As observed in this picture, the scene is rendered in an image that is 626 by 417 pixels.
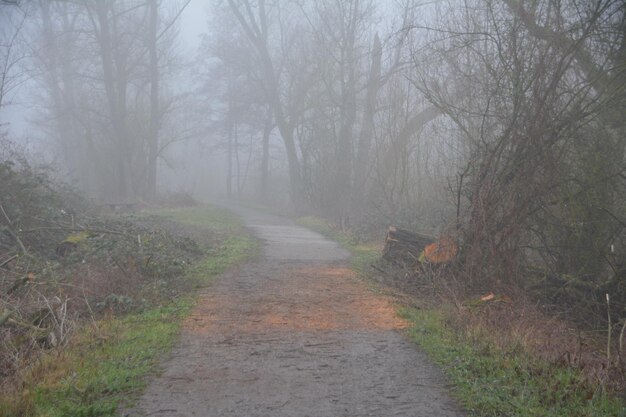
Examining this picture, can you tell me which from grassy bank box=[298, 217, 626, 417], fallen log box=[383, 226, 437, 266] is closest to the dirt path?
grassy bank box=[298, 217, 626, 417]

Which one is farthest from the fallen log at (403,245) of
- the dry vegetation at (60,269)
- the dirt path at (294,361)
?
the dry vegetation at (60,269)

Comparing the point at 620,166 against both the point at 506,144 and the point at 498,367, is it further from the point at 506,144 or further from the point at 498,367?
the point at 498,367

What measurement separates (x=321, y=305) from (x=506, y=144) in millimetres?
4058

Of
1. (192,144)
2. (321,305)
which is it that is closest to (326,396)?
(321,305)

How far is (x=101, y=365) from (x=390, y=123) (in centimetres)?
1719

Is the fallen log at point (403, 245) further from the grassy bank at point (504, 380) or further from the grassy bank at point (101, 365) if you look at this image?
the grassy bank at point (101, 365)

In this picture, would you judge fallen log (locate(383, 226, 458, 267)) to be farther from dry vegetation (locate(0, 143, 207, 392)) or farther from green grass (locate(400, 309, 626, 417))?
green grass (locate(400, 309, 626, 417))

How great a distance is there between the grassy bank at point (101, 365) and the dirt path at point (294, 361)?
22cm

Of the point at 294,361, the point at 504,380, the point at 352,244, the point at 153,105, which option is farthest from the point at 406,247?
the point at 153,105

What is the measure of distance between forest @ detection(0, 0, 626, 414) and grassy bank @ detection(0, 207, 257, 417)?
3.66 feet

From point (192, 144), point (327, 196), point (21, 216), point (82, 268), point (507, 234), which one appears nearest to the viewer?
point (507, 234)

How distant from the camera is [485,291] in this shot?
9164mm

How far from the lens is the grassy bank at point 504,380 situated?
15.3 ft

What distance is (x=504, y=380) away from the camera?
5.21 m
